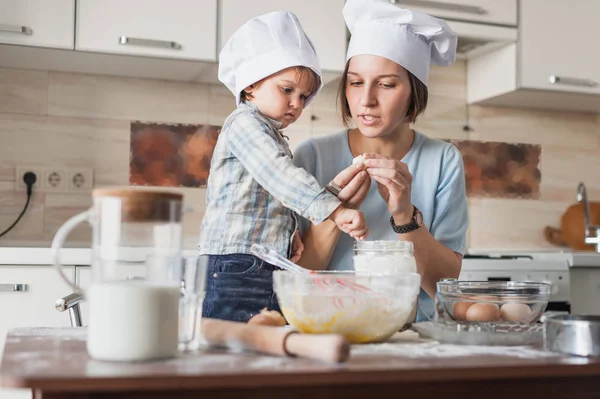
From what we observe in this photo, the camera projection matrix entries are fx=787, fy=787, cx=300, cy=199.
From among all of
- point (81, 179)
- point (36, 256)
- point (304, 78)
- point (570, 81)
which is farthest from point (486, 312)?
point (570, 81)

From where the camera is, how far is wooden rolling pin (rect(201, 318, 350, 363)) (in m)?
0.77

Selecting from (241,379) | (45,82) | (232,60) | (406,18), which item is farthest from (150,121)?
(241,379)

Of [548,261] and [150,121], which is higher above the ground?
[150,121]

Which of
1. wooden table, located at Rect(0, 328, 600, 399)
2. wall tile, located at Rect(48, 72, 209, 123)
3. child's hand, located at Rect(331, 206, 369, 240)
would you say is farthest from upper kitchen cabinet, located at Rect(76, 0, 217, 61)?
wooden table, located at Rect(0, 328, 600, 399)

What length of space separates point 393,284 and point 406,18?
31.2 inches

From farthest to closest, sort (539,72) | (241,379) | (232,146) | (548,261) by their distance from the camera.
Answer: (539,72), (548,261), (232,146), (241,379)

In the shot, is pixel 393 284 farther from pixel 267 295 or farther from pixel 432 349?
pixel 267 295

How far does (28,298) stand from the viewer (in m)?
2.29

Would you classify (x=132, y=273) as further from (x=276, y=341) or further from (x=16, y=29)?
(x=16, y=29)

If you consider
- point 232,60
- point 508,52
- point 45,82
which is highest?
point 508,52

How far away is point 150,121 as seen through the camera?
2.92 m

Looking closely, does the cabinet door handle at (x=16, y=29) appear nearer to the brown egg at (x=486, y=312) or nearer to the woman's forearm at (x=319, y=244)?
the woman's forearm at (x=319, y=244)

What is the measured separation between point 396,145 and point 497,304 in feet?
2.36

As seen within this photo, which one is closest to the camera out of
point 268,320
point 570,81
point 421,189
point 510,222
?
point 268,320
